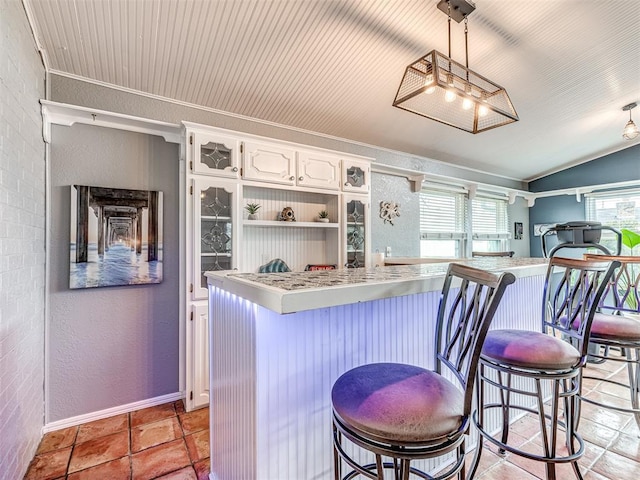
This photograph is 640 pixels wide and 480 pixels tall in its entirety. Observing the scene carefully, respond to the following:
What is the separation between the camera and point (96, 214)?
89.6 inches

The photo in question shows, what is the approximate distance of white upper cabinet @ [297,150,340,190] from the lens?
302 centimetres

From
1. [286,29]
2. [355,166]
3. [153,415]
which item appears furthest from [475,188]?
[153,415]

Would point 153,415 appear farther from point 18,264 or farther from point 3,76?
point 3,76

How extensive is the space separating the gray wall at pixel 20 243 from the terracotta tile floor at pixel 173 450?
203mm

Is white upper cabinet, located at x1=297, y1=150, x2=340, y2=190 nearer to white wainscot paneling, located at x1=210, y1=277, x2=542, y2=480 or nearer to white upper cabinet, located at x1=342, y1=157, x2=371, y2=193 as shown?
white upper cabinet, located at x1=342, y1=157, x2=371, y2=193

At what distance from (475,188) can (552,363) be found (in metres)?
4.29

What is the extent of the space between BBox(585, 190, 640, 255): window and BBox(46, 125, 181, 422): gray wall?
6.48 metres

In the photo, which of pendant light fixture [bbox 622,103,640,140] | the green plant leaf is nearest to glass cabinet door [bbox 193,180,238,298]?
pendant light fixture [bbox 622,103,640,140]

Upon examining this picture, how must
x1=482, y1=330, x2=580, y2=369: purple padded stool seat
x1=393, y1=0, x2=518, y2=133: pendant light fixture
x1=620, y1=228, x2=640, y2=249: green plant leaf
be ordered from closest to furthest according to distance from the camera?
x1=482, y1=330, x2=580, y2=369: purple padded stool seat → x1=393, y1=0, x2=518, y2=133: pendant light fixture → x1=620, y1=228, x2=640, y2=249: green plant leaf

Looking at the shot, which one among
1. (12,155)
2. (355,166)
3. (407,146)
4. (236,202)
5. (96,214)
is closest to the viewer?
(12,155)

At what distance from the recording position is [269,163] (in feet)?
9.25

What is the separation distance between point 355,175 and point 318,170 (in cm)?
49

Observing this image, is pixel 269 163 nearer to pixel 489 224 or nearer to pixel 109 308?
pixel 109 308

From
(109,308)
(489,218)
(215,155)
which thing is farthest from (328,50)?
(489,218)
